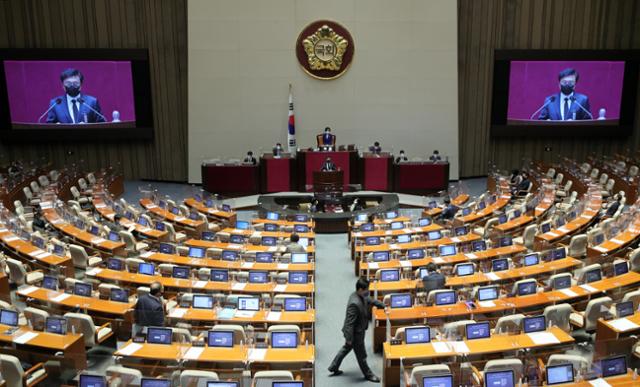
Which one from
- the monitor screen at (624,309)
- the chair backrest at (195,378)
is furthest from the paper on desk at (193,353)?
the monitor screen at (624,309)

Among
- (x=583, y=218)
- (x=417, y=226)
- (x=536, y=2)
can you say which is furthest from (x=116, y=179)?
(x=536, y=2)

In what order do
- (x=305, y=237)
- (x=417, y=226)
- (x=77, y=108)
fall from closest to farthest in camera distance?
1. (x=305, y=237)
2. (x=417, y=226)
3. (x=77, y=108)

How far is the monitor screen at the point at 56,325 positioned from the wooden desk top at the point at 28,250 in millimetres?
3327

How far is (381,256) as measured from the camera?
40.7ft

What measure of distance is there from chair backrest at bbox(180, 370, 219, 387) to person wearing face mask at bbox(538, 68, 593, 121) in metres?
21.9

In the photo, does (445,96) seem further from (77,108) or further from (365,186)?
(77,108)

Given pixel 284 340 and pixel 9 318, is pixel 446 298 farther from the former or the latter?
pixel 9 318

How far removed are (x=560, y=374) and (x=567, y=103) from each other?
20730 millimetres

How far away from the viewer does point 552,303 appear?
9.54 meters

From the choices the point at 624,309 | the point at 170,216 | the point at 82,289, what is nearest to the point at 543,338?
the point at 624,309

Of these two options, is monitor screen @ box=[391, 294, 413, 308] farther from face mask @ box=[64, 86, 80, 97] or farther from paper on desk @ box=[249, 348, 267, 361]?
face mask @ box=[64, 86, 80, 97]

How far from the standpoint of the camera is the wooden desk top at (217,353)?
758 centimetres

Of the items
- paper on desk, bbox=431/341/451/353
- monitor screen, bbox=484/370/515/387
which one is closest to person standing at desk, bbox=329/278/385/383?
paper on desk, bbox=431/341/451/353

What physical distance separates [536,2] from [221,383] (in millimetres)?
23379
